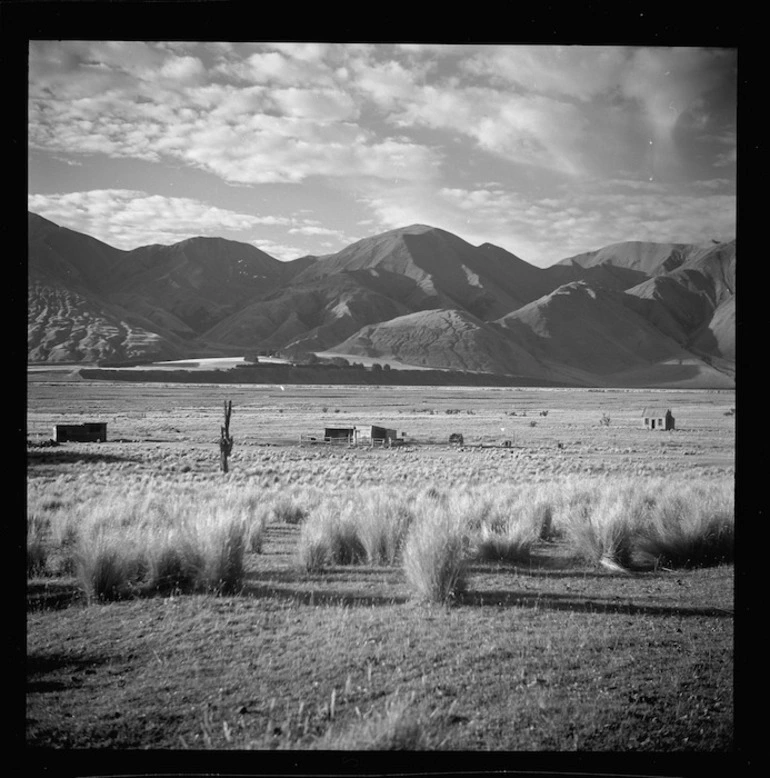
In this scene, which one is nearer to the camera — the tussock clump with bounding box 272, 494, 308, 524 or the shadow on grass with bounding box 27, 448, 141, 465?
the tussock clump with bounding box 272, 494, 308, 524

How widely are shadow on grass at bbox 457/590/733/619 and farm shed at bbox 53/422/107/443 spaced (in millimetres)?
18379

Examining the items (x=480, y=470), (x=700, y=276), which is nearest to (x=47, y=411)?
(x=480, y=470)

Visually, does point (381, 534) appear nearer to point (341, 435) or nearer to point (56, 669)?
point (56, 669)

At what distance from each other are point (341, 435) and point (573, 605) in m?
19.7

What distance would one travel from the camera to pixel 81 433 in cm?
2088

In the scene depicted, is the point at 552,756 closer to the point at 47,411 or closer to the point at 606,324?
the point at 47,411

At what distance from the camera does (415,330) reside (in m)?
115

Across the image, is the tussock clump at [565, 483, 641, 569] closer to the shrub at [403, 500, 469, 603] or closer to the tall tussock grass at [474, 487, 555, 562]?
the tall tussock grass at [474, 487, 555, 562]

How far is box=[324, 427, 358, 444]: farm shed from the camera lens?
2356 cm

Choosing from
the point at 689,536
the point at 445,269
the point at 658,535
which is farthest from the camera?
the point at 445,269

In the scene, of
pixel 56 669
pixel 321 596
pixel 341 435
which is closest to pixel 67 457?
pixel 341 435

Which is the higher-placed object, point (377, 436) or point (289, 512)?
point (377, 436)

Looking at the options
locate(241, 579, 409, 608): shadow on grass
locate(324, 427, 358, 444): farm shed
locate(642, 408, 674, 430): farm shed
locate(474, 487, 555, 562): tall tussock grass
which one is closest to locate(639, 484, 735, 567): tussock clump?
locate(474, 487, 555, 562): tall tussock grass

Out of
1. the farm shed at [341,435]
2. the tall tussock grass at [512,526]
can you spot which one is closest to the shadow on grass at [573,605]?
A: the tall tussock grass at [512,526]
